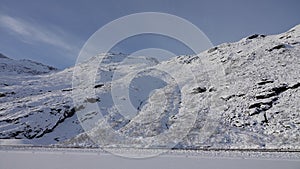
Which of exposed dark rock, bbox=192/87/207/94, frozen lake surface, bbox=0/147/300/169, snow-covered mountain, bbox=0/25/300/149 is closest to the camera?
frozen lake surface, bbox=0/147/300/169

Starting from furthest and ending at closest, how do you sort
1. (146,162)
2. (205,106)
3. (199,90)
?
(199,90)
(205,106)
(146,162)

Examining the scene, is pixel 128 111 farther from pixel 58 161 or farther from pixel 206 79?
pixel 58 161

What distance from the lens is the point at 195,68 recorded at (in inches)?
2987

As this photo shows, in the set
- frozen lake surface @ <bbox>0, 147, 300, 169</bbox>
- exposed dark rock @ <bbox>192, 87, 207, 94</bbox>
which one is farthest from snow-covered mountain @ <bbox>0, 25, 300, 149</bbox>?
frozen lake surface @ <bbox>0, 147, 300, 169</bbox>

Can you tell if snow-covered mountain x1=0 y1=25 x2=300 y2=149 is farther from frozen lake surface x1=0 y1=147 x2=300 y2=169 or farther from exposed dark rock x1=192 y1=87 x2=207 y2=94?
frozen lake surface x1=0 y1=147 x2=300 y2=169

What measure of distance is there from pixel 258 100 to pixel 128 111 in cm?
2485

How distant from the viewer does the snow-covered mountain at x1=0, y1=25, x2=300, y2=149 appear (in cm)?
3301

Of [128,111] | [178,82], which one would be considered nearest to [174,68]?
[178,82]

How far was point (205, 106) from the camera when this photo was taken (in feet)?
148

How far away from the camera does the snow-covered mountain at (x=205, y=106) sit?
3301 cm

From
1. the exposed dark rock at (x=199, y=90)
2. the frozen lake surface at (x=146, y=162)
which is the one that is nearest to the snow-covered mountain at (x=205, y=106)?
the exposed dark rock at (x=199, y=90)

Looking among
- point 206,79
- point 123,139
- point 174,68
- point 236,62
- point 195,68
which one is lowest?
point 123,139

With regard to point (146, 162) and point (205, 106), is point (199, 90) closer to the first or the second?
point (205, 106)

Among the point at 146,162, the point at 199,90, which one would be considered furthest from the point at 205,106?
the point at 146,162
